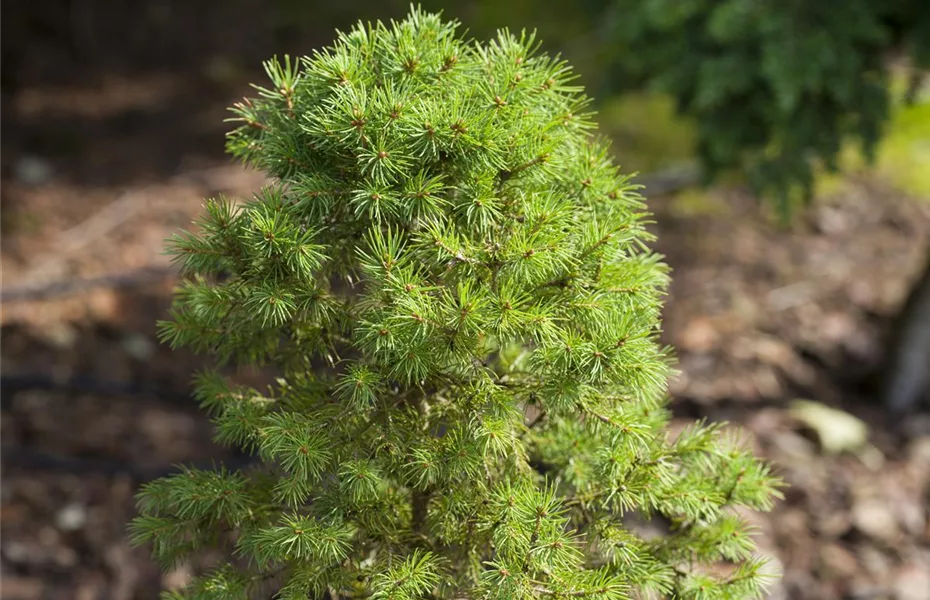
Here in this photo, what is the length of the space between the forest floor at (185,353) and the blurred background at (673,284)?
12 millimetres

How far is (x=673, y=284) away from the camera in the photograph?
479cm

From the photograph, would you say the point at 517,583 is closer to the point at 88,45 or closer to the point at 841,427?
the point at 841,427

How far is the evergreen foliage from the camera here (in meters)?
3.41

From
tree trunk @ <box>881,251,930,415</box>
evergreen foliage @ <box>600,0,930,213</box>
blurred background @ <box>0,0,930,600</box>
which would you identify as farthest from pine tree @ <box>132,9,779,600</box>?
tree trunk @ <box>881,251,930,415</box>

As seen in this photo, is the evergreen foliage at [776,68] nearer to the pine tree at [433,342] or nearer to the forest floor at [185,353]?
the forest floor at [185,353]

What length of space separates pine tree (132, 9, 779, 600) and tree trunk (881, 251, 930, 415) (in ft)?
8.25

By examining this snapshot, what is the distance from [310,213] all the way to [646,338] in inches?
27.1

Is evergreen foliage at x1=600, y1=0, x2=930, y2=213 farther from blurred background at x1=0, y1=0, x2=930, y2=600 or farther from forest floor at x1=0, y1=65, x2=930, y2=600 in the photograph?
forest floor at x1=0, y1=65, x2=930, y2=600

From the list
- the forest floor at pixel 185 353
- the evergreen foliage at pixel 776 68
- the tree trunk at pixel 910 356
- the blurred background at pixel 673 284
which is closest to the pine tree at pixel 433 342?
the forest floor at pixel 185 353

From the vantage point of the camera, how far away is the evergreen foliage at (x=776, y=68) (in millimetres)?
3408

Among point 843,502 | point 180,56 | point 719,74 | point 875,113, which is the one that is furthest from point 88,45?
point 843,502

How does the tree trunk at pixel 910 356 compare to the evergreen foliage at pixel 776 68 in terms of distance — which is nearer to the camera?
the evergreen foliage at pixel 776 68

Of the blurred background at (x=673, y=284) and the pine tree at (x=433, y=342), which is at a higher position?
the blurred background at (x=673, y=284)

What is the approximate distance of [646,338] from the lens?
64.7 inches
